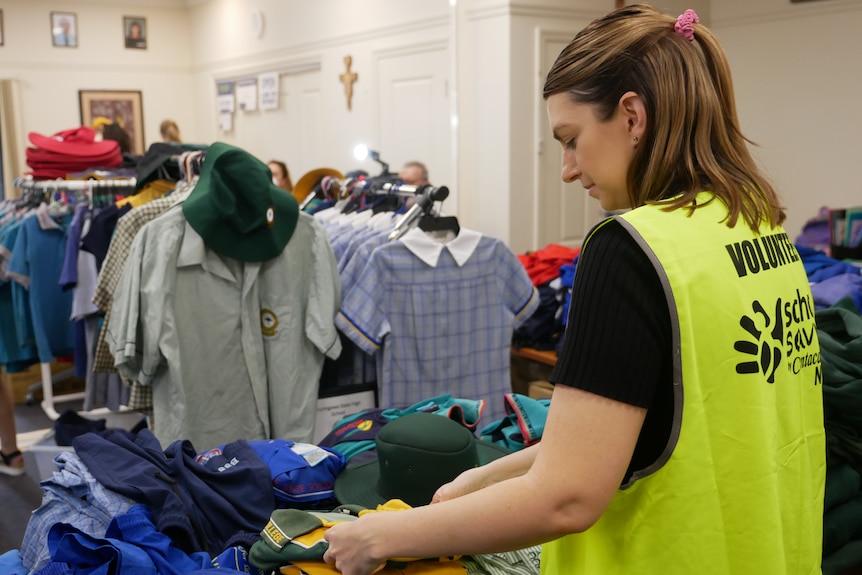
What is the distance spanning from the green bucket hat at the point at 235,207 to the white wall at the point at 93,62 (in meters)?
5.27

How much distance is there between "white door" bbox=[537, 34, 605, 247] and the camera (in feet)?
16.0

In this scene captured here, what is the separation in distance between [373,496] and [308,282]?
4.05 ft

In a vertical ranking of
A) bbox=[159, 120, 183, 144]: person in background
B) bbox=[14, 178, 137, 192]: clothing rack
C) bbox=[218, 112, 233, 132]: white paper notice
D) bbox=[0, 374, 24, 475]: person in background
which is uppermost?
bbox=[218, 112, 233, 132]: white paper notice

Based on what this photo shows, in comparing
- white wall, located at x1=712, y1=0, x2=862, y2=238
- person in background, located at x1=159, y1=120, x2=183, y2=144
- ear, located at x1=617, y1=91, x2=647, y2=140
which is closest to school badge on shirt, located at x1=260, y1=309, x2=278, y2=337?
ear, located at x1=617, y1=91, x2=647, y2=140

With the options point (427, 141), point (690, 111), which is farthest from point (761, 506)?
point (427, 141)

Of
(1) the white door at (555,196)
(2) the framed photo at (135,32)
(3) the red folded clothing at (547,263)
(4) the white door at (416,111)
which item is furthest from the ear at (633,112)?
(2) the framed photo at (135,32)

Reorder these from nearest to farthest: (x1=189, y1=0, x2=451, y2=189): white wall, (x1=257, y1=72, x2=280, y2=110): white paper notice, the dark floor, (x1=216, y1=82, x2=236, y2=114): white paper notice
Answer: the dark floor → (x1=189, y1=0, x2=451, y2=189): white wall → (x1=257, y1=72, x2=280, y2=110): white paper notice → (x1=216, y1=82, x2=236, y2=114): white paper notice

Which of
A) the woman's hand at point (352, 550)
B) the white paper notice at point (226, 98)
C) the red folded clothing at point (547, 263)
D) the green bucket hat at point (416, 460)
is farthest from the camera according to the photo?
the white paper notice at point (226, 98)

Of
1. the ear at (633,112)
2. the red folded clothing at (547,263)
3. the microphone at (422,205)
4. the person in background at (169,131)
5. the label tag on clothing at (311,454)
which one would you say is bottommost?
the label tag on clothing at (311,454)

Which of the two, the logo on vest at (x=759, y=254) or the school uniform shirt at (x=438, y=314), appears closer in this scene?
the logo on vest at (x=759, y=254)

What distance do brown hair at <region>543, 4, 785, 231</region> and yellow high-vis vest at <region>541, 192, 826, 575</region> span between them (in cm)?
3

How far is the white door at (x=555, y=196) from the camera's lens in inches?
193

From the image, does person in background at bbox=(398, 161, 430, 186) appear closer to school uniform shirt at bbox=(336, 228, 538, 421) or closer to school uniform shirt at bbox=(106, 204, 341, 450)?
school uniform shirt at bbox=(336, 228, 538, 421)

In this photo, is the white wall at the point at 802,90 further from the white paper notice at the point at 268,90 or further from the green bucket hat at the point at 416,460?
the green bucket hat at the point at 416,460
